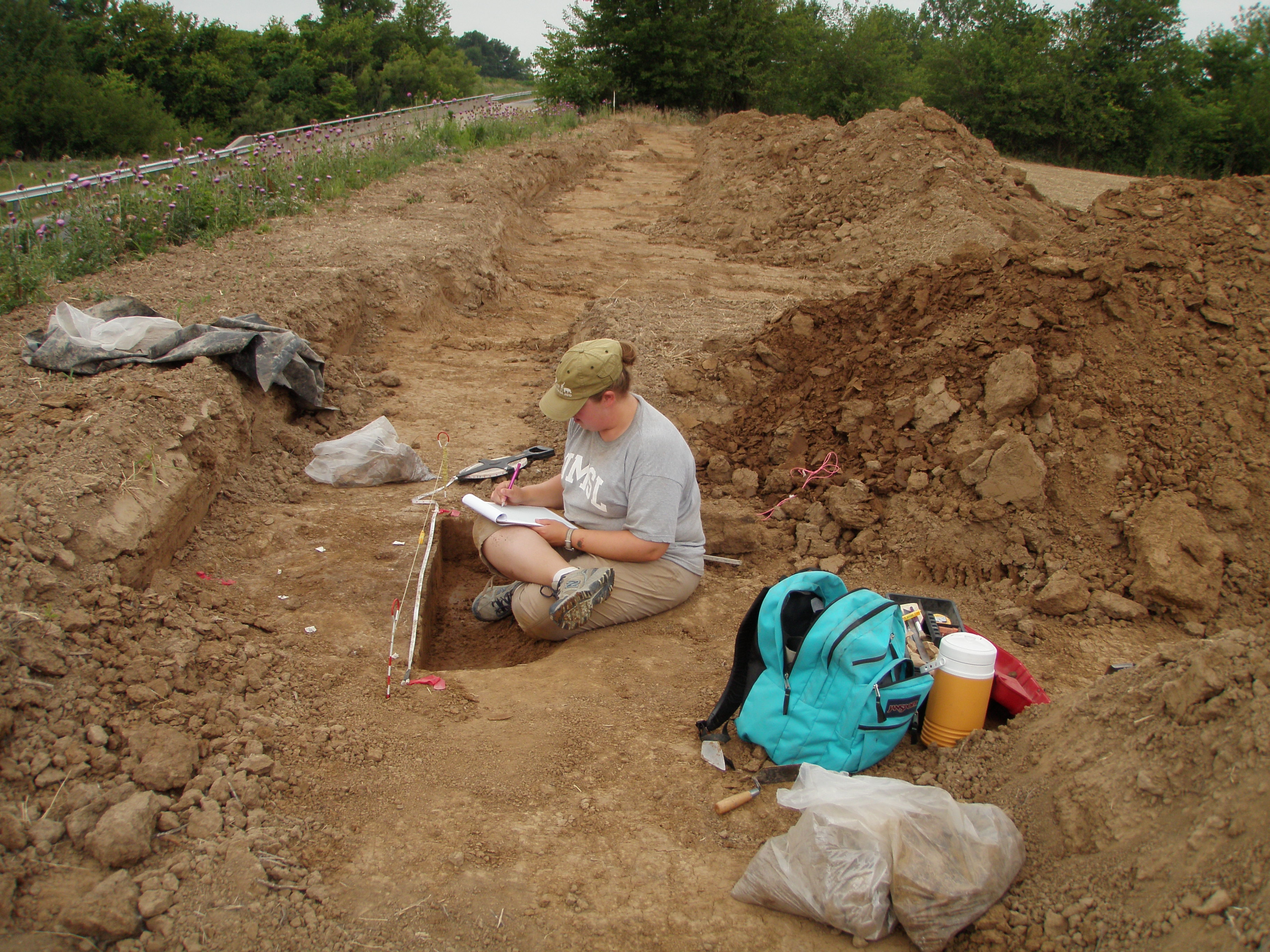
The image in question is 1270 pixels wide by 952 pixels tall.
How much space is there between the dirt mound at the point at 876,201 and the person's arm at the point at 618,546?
7.18 m

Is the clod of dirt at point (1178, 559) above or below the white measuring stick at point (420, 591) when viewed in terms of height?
above

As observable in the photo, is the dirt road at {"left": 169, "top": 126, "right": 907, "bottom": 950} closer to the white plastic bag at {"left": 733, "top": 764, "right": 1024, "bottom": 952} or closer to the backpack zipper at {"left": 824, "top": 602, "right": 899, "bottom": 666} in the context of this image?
the white plastic bag at {"left": 733, "top": 764, "right": 1024, "bottom": 952}

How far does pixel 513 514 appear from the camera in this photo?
3744 mm

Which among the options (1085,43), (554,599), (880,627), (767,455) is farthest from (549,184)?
(1085,43)

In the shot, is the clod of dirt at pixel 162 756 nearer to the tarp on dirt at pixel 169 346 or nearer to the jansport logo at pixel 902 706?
the jansport logo at pixel 902 706

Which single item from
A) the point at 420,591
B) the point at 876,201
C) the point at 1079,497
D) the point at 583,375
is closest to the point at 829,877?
the point at 583,375

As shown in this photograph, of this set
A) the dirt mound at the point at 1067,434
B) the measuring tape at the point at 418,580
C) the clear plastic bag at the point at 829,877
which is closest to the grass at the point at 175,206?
the measuring tape at the point at 418,580

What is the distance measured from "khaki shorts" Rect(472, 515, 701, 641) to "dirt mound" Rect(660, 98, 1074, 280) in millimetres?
7083

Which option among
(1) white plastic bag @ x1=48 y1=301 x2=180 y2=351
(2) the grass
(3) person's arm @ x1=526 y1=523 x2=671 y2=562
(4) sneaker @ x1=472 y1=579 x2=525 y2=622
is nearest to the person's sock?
(3) person's arm @ x1=526 y1=523 x2=671 y2=562

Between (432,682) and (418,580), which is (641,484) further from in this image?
(418,580)

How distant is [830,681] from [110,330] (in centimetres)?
426

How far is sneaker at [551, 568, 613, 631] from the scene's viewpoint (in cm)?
331

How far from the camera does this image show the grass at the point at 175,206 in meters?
5.89

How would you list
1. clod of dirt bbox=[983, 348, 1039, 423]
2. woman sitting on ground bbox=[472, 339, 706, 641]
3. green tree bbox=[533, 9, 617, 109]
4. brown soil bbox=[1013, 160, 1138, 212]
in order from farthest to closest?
green tree bbox=[533, 9, 617, 109], brown soil bbox=[1013, 160, 1138, 212], clod of dirt bbox=[983, 348, 1039, 423], woman sitting on ground bbox=[472, 339, 706, 641]
